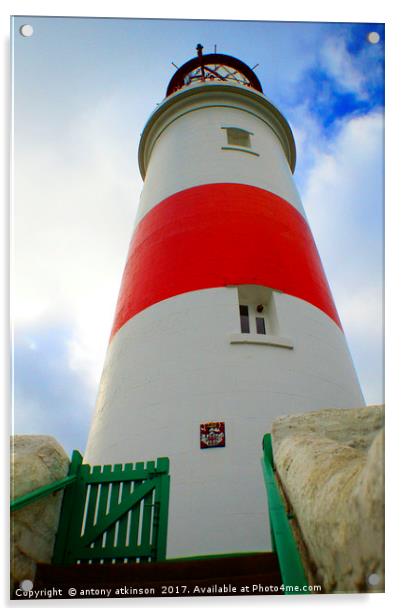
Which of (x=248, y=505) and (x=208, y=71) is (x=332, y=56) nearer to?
(x=248, y=505)

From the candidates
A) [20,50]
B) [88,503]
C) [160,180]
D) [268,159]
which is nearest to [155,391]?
[88,503]

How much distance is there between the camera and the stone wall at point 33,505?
2.57 meters

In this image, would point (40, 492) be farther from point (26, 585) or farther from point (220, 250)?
point (220, 250)

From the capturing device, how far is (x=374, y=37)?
3055 mm

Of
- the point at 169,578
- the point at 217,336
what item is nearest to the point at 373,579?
the point at 169,578

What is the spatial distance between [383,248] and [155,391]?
2504 mm

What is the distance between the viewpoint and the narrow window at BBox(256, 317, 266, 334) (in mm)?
4953

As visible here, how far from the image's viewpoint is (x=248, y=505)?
3521mm

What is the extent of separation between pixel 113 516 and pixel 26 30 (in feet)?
11.5

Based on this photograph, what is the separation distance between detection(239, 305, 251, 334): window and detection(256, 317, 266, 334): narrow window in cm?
12

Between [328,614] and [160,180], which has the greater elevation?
[160,180]

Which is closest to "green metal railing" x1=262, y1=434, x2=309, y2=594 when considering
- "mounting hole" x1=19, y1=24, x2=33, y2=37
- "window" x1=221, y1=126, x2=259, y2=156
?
"mounting hole" x1=19, y1=24, x2=33, y2=37

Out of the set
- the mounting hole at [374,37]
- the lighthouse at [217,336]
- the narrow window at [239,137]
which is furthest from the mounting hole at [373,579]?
the narrow window at [239,137]

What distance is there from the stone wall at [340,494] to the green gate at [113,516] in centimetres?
147
